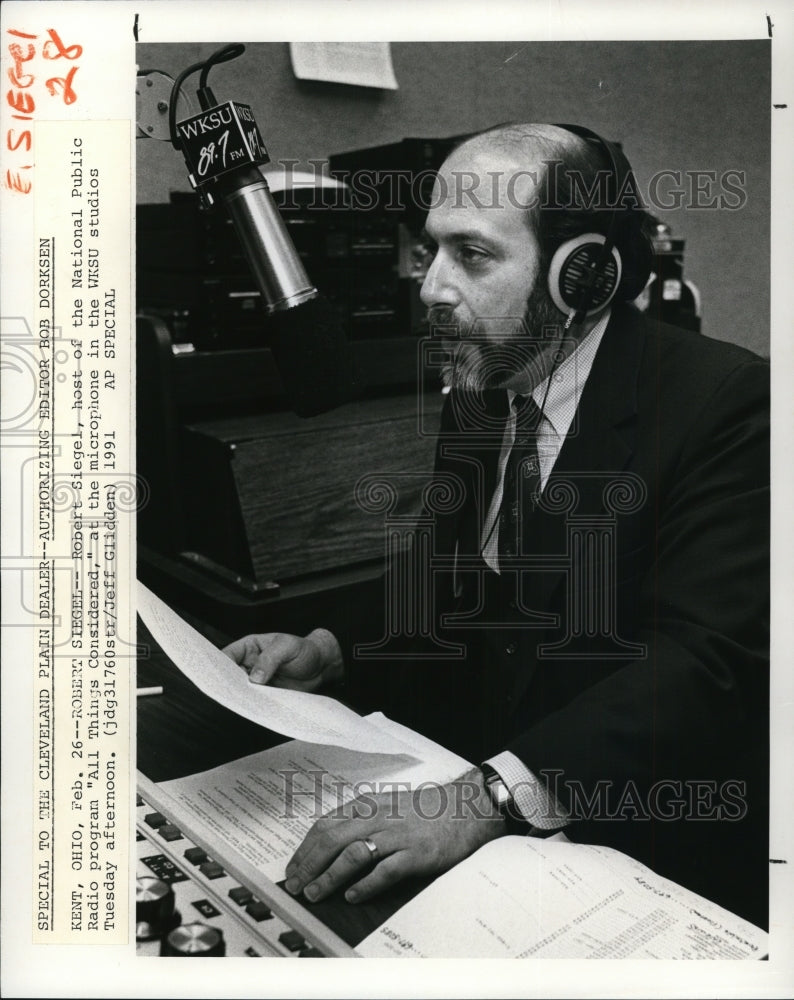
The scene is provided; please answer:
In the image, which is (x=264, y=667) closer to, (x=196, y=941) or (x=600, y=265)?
(x=196, y=941)

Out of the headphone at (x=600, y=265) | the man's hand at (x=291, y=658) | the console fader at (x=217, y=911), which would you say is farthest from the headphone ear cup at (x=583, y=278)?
the console fader at (x=217, y=911)

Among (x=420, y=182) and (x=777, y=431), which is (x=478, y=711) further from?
(x=420, y=182)

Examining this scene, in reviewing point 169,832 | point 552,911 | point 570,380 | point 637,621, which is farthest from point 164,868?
point 570,380

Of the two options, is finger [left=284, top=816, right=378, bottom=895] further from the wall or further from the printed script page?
the wall

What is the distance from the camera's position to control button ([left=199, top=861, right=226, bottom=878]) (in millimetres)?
977

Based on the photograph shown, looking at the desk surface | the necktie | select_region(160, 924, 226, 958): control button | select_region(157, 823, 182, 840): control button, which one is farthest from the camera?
the necktie

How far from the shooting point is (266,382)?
139cm

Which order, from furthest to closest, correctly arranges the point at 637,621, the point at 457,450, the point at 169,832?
the point at 457,450, the point at 637,621, the point at 169,832

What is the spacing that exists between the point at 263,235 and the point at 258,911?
788 mm

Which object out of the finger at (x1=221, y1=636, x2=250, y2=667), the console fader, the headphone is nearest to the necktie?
the headphone

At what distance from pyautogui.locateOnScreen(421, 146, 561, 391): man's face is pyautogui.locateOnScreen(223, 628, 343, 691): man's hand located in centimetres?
38

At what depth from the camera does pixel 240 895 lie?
3.15 ft

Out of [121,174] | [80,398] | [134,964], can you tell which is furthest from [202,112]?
[134,964]
